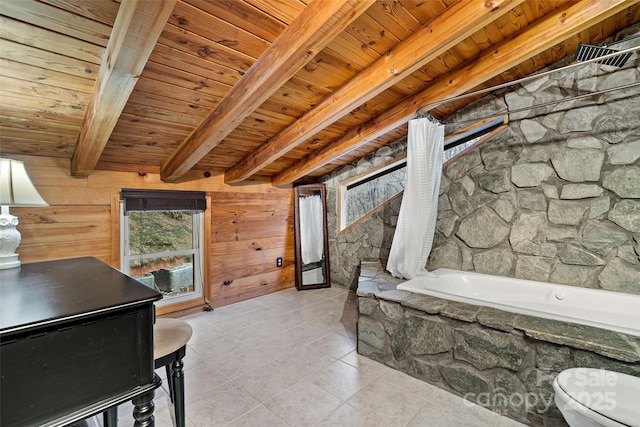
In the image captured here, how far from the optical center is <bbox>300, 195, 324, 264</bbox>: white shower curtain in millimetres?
4211

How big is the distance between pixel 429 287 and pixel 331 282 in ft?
6.18

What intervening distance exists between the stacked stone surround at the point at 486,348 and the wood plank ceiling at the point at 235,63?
159cm

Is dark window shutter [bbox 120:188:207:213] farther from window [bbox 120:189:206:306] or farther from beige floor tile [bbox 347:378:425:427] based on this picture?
beige floor tile [bbox 347:378:425:427]

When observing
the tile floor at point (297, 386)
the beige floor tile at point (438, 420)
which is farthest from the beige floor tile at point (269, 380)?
the beige floor tile at point (438, 420)

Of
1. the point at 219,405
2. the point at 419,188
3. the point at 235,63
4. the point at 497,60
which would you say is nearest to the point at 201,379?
the point at 219,405

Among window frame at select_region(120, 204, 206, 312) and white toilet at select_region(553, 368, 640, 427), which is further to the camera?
window frame at select_region(120, 204, 206, 312)

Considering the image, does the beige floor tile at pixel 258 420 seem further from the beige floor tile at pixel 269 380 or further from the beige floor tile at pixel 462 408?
the beige floor tile at pixel 462 408

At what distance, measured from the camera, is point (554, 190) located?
2549 mm

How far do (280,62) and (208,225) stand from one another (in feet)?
7.32

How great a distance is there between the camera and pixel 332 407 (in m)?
1.78

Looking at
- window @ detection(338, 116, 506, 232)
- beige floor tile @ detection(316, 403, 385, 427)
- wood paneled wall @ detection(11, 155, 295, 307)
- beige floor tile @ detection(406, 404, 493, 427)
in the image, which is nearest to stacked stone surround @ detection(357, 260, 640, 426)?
beige floor tile @ detection(406, 404, 493, 427)

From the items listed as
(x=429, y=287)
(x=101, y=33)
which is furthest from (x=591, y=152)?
(x=101, y=33)

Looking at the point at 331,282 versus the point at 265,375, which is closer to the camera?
the point at 265,375

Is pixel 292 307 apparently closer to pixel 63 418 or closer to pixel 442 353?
pixel 442 353
